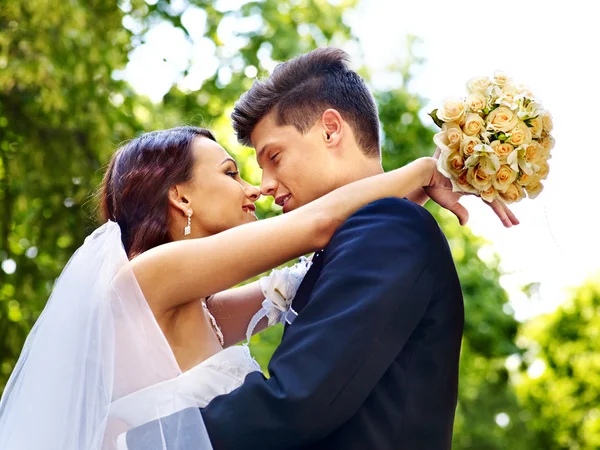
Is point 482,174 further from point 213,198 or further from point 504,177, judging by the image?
point 213,198

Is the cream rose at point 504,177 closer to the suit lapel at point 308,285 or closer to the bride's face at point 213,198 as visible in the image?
the suit lapel at point 308,285

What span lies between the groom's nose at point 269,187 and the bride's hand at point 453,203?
1.90 feet

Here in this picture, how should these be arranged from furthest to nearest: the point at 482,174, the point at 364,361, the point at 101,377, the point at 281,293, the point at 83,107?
the point at 83,107
the point at 281,293
the point at 482,174
the point at 101,377
the point at 364,361

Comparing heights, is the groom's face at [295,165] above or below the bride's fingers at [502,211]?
above

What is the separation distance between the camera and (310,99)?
3539mm

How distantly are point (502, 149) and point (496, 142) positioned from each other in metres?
0.03

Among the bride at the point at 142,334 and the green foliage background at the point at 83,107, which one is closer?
the bride at the point at 142,334

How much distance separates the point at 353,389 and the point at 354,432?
172 millimetres

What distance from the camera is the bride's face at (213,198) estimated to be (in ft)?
11.4

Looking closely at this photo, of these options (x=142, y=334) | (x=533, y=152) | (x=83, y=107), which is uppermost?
(x=142, y=334)

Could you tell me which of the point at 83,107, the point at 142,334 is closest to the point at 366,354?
the point at 142,334

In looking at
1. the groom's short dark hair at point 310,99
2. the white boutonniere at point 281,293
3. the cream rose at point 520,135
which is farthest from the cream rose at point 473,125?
the white boutonniere at point 281,293

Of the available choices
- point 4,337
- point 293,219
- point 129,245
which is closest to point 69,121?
point 4,337

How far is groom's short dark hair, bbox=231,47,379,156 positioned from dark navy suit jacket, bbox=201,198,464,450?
71 centimetres
